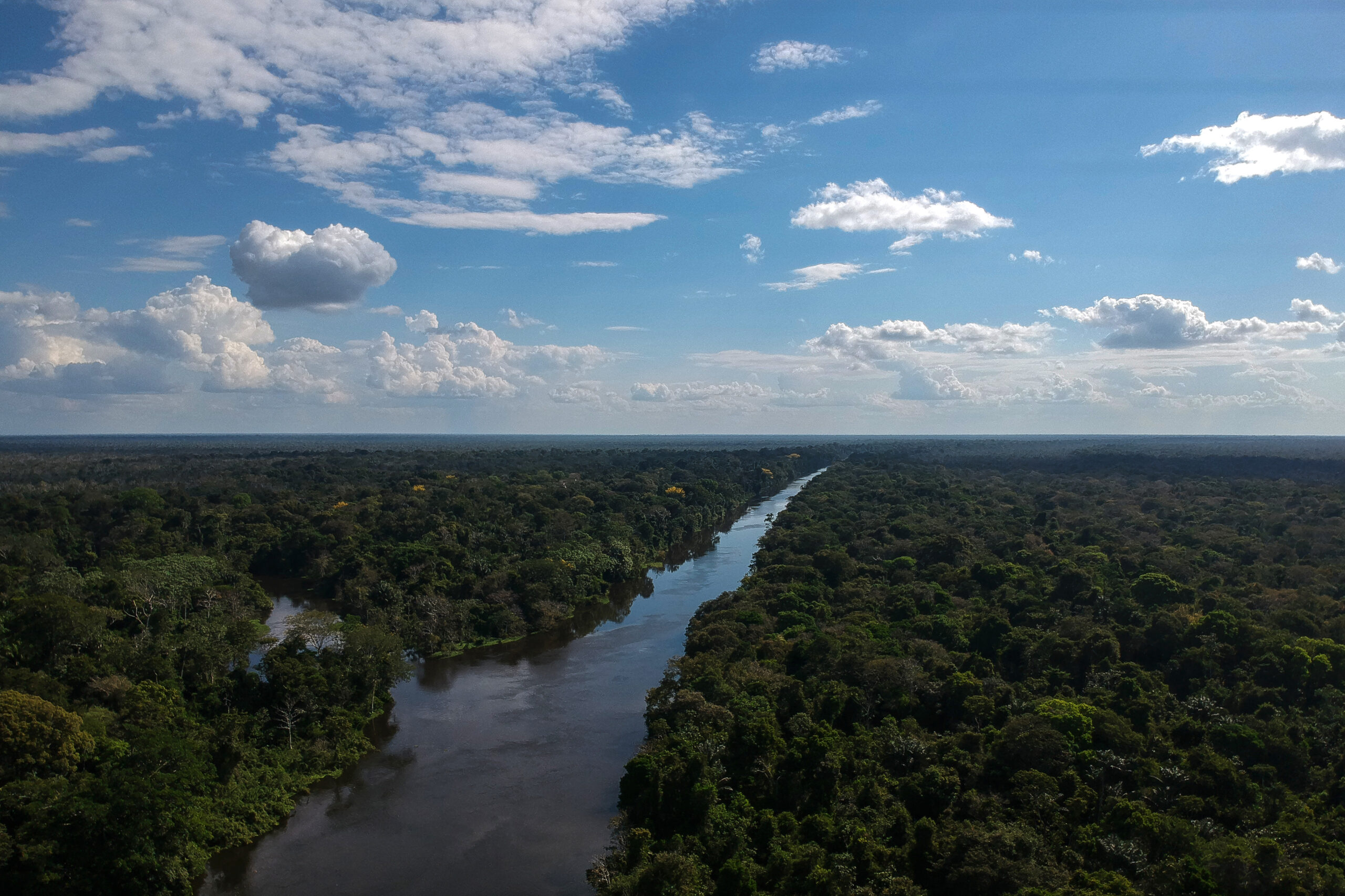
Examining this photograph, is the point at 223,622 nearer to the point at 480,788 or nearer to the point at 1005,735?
the point at 480,788

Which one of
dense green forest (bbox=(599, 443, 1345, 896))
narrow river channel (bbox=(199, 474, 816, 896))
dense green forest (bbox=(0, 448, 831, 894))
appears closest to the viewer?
dense green forest (bbox=(599, 443, 1345, 896))

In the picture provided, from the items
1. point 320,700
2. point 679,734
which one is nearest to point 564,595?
point 320,700

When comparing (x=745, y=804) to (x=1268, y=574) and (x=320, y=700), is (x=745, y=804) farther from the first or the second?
(x=1268, y=574)

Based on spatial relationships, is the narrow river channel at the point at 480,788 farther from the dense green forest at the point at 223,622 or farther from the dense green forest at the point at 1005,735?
the dense green forest at the point at 1005,735

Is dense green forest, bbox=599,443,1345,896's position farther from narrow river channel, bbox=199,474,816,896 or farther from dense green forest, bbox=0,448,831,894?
dense green forest, bbox=0,448,831,894

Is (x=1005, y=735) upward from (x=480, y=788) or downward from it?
upward

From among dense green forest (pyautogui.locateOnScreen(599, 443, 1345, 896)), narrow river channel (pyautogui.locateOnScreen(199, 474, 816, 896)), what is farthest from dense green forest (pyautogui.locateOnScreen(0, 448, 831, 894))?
dense green forest (pyautogui.locateOnScreen(599, 443, 1345, 896))

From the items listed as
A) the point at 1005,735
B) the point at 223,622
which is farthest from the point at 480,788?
the point at 223,622

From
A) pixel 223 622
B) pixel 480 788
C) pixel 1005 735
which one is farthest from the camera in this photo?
pixel 223 622
